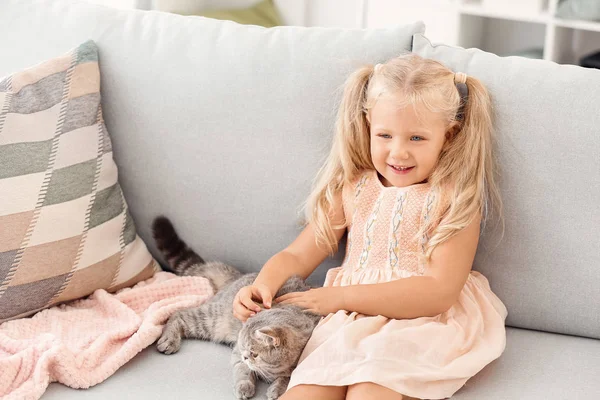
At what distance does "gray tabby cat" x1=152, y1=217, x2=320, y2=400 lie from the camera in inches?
53.9

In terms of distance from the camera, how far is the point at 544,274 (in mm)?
1539

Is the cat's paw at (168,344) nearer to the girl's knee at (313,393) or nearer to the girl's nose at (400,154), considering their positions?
the girl's knee at (313,393)

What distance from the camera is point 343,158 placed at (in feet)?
5.20

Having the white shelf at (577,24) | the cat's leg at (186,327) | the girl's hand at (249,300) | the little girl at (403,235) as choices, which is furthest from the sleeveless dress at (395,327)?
the white shelf at (577,24)

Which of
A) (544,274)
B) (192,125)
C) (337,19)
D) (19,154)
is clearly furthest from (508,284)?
(337,19)

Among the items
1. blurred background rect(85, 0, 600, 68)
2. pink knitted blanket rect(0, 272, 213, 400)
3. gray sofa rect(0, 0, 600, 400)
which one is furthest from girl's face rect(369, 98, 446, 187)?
blurred background rect(85, 0, 600, 68)

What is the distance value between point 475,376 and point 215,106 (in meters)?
0.75

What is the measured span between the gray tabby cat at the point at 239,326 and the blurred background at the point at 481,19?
1.16 metres

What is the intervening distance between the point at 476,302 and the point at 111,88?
2.89 ft

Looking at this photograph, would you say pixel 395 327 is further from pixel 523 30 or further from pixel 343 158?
pixel 523 30

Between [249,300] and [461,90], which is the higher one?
[461,90]

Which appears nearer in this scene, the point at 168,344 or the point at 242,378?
the point at 242,378

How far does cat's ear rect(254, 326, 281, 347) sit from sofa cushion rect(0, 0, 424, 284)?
34cm

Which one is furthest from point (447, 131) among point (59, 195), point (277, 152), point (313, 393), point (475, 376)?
point (59, 195)
